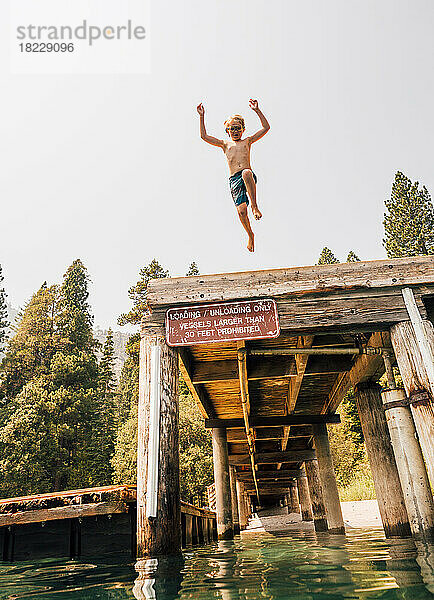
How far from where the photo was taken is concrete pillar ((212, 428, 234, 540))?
39.0 ft

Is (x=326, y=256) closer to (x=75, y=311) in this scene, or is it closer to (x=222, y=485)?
(x=75, y=311)

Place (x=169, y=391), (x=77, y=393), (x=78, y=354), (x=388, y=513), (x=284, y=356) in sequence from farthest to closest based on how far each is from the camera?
(x=78, y=354), (x=77, y=393), (x=284, y=356), (x=388, y=513), (x=169, y=391)

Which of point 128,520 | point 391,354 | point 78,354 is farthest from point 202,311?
point 78,354

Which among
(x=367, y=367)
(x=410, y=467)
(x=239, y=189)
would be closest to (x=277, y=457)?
(x=367, y=367)

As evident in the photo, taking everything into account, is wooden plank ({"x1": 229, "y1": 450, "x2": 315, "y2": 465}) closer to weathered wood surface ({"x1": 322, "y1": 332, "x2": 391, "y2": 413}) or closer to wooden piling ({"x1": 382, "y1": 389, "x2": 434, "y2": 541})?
weathered wood surface ({"x1": 322, "y1": 332, "x2": 391, "y2": 413})

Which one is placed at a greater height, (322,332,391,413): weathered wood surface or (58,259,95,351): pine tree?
(58,259,95,351): pine tree

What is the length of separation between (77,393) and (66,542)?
26.9 m

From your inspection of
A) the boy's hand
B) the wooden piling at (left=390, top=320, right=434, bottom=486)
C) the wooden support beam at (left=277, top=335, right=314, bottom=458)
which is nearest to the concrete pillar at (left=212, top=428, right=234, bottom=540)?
the wooden support beam at (left=277, top=335, right=314, bottom=458)

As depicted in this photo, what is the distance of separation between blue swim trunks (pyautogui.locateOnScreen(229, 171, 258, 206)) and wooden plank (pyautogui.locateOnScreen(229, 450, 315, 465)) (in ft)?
36.6

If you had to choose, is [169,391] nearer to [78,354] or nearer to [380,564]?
[380,564]

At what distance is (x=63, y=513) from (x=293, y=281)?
13.5 feet

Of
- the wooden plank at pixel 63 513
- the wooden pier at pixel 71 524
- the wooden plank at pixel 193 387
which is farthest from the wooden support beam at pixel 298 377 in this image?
the wooden plank at pixel 63 513

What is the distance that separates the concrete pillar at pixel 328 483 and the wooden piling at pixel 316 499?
8.11ft

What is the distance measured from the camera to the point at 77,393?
31734 millimetres
